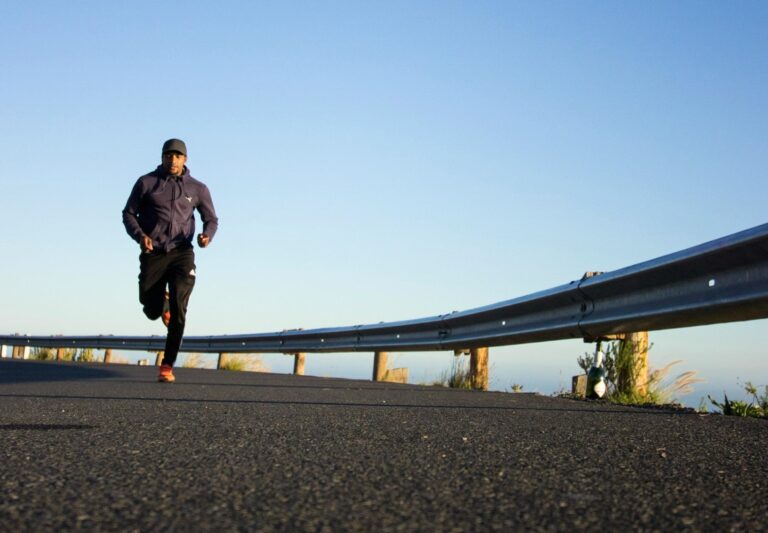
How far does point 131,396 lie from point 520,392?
11.1 ft

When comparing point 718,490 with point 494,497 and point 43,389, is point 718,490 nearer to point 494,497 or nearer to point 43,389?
point 494,497

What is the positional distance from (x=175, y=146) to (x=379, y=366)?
4.10 meters

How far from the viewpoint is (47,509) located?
8.01 ft

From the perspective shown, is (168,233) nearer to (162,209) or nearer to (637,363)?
(162,209)

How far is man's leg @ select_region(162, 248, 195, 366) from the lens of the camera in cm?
965

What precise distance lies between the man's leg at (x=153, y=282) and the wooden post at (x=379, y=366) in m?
3.28

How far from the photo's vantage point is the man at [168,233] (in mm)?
9641

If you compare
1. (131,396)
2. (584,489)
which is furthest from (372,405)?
(584,489)

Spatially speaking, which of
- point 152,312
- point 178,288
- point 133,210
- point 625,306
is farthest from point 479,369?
point 133,210

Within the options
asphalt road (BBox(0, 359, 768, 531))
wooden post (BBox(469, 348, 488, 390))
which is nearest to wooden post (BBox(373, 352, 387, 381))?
wooden post (BBox(469, 348, 488, 390))

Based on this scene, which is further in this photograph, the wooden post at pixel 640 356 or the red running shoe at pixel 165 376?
the red running shoe at pixel 165 376

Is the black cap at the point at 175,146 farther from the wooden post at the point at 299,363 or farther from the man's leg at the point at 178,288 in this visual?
the wooden post at the point at 299,363

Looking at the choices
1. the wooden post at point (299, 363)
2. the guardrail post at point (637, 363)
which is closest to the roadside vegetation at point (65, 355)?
the wooden post at point (299, 363)

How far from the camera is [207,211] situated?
32.7 feet
